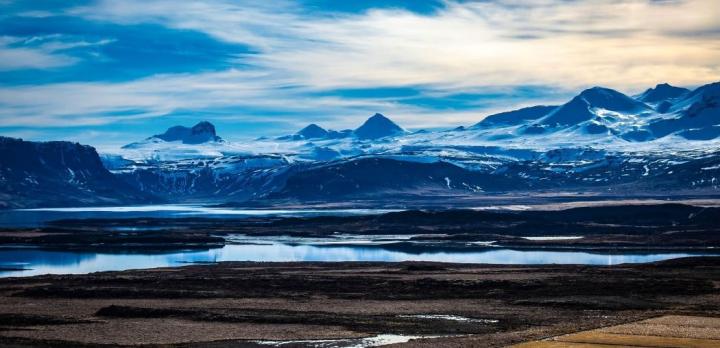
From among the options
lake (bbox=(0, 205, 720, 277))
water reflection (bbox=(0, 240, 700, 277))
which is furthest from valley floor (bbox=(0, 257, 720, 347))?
lake (bbox=(0, 205, 720, 277))

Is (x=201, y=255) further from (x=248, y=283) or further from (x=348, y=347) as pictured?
(x=348, y=347)

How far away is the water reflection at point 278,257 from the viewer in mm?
100500

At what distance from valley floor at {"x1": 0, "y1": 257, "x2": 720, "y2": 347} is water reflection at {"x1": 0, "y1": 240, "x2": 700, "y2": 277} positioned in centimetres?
1410

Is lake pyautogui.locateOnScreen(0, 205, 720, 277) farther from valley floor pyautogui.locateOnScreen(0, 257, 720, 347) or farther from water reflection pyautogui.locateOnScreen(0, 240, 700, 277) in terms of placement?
valley floor pyautogui.locateOnScreen(0, 257, 720, 347)

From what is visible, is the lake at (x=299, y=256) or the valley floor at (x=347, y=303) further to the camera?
the lake at (x=299, y=256)

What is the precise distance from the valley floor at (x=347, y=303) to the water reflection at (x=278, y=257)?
46.3 ft

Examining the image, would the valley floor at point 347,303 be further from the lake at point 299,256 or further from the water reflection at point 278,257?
the lake at point 299,256

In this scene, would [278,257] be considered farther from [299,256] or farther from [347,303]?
[347,303]

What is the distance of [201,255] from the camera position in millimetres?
114312

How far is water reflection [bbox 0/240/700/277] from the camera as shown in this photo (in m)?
100

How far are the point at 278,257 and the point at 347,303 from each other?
4730 cm

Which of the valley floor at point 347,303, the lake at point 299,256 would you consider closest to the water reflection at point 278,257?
the lake at point 299,256

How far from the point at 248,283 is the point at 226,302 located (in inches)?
454

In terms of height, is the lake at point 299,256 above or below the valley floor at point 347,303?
below
